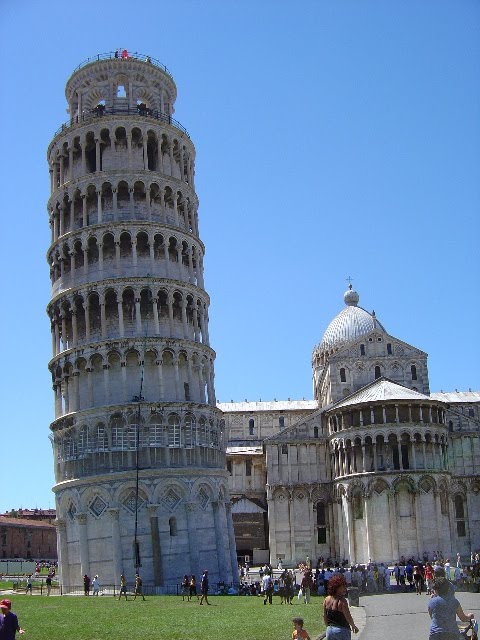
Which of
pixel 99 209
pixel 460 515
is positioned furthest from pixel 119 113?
pixel 460 515

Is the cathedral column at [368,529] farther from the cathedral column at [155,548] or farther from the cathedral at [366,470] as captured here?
the cathedral column at [155,548]

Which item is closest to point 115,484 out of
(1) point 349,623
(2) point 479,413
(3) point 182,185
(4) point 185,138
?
(3) point 182,185

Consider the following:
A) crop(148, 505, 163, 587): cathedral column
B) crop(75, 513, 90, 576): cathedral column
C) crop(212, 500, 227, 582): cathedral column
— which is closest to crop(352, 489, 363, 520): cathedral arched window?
crop(212, 500, 227, 582): cathedral column

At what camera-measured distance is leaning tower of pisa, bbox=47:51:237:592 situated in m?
46.6

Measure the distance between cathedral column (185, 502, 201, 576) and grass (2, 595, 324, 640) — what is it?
691 cm

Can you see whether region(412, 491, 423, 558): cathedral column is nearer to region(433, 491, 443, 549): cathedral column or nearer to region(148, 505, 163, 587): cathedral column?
region(433, 491, 443, 549): cathedral column

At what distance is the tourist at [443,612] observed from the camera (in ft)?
38.4

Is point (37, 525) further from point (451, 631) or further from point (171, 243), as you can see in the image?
point (451, 631)

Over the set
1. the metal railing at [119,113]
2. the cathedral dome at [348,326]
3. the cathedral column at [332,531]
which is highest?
the metal railing at [119,113]

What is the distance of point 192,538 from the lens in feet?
152

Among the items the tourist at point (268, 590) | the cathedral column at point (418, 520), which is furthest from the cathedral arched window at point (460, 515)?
the tourist at point (268, 590)

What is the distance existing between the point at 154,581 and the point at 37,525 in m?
75.0

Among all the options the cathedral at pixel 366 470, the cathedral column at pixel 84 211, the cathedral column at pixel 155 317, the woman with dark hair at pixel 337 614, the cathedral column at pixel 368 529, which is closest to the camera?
the woman with dark hair at pixel 337 614

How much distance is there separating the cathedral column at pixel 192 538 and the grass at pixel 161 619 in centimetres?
691
